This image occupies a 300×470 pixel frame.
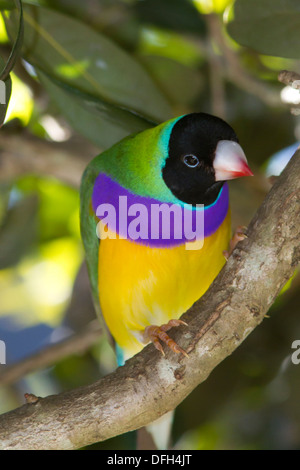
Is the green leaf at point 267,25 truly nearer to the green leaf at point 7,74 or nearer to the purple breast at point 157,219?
the purple breast at point 157,219

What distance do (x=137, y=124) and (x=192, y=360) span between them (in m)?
0.92

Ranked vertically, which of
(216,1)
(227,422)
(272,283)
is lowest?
(272,283)

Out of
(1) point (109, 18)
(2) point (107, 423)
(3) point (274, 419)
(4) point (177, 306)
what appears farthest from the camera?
(1) point (109, 18)

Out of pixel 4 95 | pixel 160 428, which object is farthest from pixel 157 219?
pixel 160 428

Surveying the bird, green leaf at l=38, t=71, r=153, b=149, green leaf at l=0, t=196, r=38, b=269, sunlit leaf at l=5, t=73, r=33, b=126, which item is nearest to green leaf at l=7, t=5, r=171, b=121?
green leaf at l=38, t=71, r=153, b=149

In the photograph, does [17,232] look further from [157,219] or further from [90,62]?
[157,219]

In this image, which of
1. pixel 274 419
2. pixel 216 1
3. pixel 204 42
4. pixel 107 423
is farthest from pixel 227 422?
pixel 216 1

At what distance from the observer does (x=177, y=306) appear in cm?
223

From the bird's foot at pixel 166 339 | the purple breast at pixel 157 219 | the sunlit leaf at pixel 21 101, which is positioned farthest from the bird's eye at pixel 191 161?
the sunlit leaf at pixel 21 101

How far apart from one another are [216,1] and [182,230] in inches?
60.1

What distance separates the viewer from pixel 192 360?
1.57 m

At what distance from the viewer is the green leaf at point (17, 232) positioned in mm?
2988

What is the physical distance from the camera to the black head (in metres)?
1.91

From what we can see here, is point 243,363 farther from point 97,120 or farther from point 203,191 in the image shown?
point 97,120
